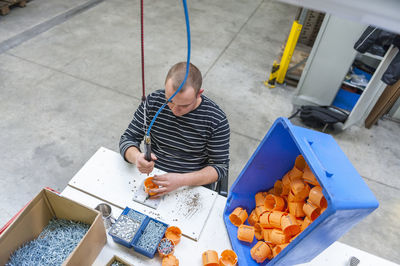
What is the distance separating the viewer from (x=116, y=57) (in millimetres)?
3488

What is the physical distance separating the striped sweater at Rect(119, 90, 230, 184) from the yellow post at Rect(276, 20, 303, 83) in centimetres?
211

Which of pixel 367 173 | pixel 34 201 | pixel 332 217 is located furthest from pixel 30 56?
pixel 367 173

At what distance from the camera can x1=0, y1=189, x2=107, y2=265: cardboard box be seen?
0.89 meters

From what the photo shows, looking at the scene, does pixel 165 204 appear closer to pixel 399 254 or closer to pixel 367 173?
pixel 399 254

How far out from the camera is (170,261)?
38.8 inches

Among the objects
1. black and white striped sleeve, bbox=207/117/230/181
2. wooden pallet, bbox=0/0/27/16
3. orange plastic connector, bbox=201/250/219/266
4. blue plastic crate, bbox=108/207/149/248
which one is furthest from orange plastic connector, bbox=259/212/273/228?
wooden pallet, bbox=0/0/27/16

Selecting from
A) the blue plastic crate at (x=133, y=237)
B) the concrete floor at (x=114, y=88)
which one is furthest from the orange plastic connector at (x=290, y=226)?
the concrete floor at (x=114, y=88)

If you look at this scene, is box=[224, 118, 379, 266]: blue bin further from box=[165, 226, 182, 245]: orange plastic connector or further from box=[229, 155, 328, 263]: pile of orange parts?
box=[165, 226, 182, 245]: orange plastic connector

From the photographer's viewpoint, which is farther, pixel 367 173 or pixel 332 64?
pixel 332 64

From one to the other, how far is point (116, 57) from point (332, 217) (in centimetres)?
335

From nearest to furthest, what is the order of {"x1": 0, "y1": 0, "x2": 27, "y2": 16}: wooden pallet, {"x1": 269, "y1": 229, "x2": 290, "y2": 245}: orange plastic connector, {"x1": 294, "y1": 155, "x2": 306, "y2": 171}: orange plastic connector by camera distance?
1. {"x1": 269, "y1": 229, "x2": 290, "y2": 245}: orange plastic connector
2. {"x1": 294, "y1": 155, "x2": 306, "y2": 171}: orange plastic connector
3. {"x1": 0, "y1": 0, "x2": 27, "y2": 16}: wooden pallet

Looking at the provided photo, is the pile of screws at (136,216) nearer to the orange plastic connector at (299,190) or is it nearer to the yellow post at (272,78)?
the orange plastic connector at (299,190)

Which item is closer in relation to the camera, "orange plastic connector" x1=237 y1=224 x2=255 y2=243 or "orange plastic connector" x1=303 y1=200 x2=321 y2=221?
"orange plastic connector" x1=303 y1=200 x2=321 y2=221

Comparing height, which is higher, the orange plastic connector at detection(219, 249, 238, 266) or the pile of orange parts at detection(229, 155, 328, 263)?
the pile of orange parts at detection(229, 155, 328, 263)
